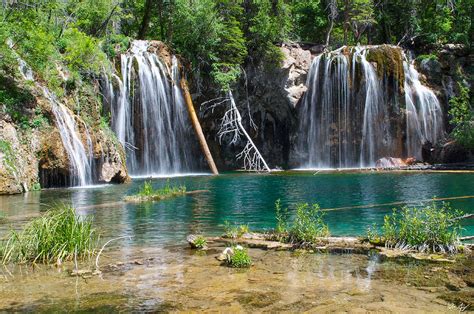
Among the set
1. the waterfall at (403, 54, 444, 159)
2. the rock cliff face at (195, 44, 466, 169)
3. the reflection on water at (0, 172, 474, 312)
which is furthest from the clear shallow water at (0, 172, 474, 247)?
the rock cliff face at (195, 44, 466, 169)

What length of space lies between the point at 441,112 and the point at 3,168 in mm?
28564

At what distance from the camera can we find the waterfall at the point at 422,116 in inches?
1344

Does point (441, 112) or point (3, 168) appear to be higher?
point (441, 112)

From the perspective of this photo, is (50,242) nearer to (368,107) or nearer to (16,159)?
(16,159)

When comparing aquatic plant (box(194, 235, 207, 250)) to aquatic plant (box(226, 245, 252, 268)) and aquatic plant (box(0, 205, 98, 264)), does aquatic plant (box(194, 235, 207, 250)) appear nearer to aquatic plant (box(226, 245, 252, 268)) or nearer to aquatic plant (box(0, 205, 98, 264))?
aquatic plant (box(226, 245, 252, 268))

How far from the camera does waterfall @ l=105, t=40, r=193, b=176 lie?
2981cm

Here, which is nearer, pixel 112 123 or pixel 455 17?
pixel 112 123

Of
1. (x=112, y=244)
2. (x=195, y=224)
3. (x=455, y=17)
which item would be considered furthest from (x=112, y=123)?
(x=455, y=17)

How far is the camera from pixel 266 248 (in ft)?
28.0

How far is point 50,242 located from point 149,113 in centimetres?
2374

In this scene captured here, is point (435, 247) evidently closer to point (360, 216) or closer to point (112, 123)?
point (360, 216)

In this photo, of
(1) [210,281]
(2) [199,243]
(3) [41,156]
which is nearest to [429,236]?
(1) [210,281]

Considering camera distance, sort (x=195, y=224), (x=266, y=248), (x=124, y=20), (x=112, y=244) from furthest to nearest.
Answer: (x=124, y=20)
(x=195, y=224)
(x=112, y=244)
(x=266, y=248)

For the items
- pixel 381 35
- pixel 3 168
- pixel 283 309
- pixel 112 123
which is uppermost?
pixel 381 35
